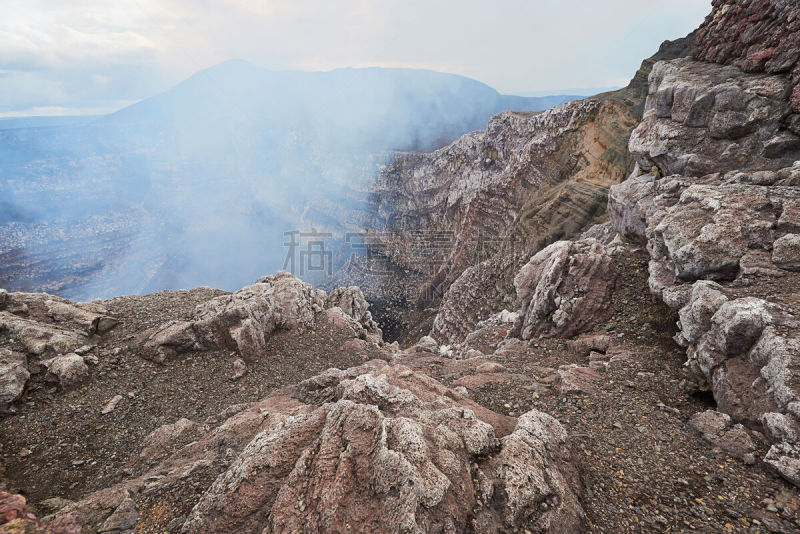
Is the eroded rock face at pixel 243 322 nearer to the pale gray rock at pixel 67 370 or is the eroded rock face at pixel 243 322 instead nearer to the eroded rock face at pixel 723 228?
the pale gray rock at pixel 67 370

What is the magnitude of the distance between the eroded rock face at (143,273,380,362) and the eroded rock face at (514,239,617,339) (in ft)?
31.4

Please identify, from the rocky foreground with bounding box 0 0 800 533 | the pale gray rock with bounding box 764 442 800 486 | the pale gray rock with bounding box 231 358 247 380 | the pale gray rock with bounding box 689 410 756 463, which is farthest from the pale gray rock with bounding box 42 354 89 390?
the pale gray rock with bounding box 764 442 800 486

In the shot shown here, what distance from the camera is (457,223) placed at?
56062 millimetres

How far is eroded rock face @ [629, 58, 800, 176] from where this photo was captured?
40.6ft

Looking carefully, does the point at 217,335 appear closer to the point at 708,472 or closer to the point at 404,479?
the point at 404,479

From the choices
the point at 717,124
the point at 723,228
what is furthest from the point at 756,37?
the point at 723,228

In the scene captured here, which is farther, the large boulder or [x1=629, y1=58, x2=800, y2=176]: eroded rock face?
the large boulder

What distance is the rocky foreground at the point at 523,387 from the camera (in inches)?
207

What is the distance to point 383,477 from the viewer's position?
5.10 meters

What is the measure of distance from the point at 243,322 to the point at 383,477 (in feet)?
37.6

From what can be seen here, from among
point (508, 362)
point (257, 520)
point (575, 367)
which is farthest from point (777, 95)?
point (257, 520)

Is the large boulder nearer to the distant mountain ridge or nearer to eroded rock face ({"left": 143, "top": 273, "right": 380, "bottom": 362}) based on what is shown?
eroded rock face ({"left": 143, "top": 273, "right": 380, "bottom": 362})

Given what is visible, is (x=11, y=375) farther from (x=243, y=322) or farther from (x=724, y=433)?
(x=724, y=433)

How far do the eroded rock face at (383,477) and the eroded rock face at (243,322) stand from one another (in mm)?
6733
